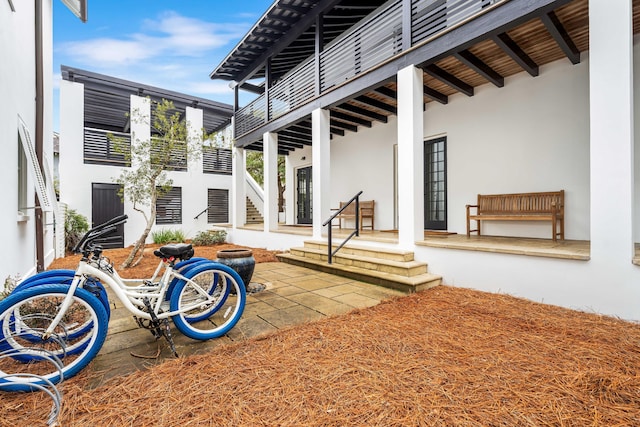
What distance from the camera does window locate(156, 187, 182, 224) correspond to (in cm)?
1134

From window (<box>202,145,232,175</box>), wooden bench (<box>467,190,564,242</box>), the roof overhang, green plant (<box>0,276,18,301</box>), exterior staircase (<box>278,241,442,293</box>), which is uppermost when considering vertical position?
the roof overhang

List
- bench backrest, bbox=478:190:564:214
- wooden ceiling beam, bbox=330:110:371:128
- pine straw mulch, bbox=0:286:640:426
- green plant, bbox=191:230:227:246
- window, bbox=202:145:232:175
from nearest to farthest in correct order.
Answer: pine straw mulch, bbox=0:286:640:426 → bench backrest, bbox=478:190:564:214 → wooden ceiling beam, bbox=330:110:371:128 → green plant, bbox=191:230:227:246 → window, bbox=202:145:232:175

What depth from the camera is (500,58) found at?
192 inches

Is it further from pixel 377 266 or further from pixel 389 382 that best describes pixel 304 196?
pixel 389 382

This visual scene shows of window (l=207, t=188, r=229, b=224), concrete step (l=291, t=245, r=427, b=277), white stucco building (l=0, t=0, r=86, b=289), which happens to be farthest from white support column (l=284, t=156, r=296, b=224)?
white stucco building (l=0, t=0, r=86, b=289)

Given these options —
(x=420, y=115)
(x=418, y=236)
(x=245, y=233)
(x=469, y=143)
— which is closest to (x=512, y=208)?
(x=469, y=143)

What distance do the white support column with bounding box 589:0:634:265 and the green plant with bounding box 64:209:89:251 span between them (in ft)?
37.5

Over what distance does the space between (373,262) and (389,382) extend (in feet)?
9.49

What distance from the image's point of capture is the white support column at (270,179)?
8.13 meters

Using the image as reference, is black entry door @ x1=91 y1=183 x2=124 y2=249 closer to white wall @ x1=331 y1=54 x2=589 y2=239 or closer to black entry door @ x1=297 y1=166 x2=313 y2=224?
black entry door @ x1=297 y1=166 x2=313 y2=224

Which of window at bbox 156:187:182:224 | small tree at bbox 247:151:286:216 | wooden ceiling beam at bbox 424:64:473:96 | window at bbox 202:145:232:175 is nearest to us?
wooden ceiling beam at bbox 424:64:473:96

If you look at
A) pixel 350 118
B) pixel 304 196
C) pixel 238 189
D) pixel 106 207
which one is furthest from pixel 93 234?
pixel 106 207

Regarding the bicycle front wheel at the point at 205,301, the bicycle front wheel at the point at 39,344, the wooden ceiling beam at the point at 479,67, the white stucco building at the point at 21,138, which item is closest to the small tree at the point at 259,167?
the white stucco building at the point at 21,138

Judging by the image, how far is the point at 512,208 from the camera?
5.34 meters
